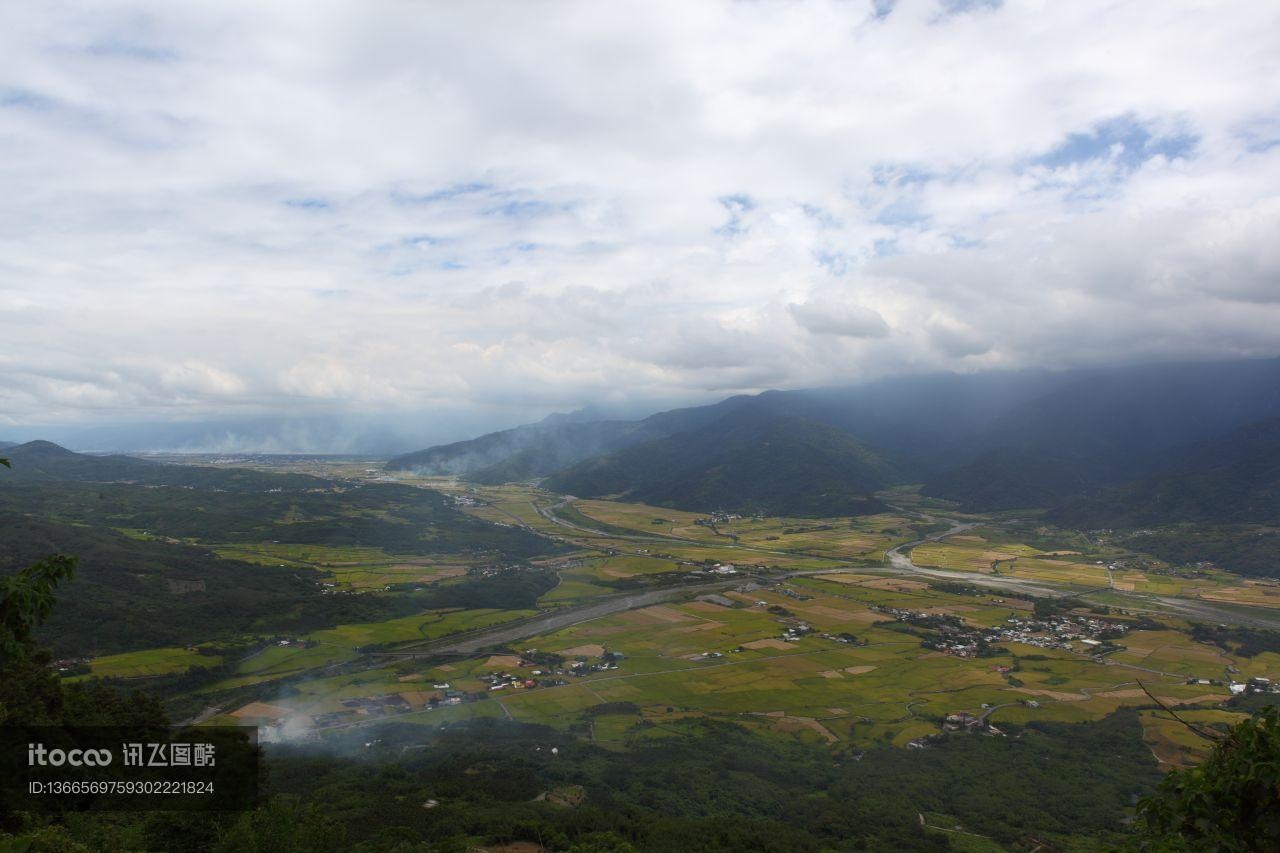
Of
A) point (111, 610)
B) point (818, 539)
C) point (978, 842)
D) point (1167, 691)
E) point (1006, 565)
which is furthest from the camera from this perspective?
point (818, 539)

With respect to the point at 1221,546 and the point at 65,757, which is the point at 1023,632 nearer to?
the point at 1221,546

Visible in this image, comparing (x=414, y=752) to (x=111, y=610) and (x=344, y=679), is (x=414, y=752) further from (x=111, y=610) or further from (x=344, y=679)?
(x=111, y=610)

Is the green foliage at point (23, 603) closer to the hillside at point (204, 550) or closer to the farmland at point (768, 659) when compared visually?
the farmland at point (768, 659)

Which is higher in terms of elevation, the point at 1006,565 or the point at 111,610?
the point at 111,610

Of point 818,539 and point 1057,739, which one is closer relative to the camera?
point 1057,739

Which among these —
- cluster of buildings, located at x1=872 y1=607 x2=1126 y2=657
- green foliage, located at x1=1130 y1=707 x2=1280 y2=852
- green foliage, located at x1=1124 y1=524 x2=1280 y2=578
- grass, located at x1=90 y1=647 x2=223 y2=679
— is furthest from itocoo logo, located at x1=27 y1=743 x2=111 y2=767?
green foliage, located at x1=1124 y1=524 x2=1280 y2=578

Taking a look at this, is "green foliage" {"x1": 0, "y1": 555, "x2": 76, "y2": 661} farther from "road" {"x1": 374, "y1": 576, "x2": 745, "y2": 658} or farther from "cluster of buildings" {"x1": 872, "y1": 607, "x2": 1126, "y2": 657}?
"cluster of buildings" {"x1": 872, "y1": 607, "x2": 1126, "y2": 657}

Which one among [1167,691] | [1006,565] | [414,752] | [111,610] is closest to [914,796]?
[414,752]
